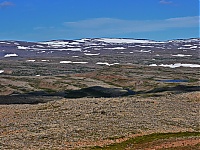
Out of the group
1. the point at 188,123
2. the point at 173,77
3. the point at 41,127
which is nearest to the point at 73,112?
the point at 41,127

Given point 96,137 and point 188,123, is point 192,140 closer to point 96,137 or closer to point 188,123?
point 96,137

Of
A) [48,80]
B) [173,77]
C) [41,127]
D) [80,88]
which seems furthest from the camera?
[173,77]

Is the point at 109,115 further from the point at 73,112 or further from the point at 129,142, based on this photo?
the point at 129,142

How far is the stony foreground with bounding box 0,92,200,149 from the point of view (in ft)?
164

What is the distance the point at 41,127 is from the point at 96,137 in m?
12.1

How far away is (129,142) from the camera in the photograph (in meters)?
46.2

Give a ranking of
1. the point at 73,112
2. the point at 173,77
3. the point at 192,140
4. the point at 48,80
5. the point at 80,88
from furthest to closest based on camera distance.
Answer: the point at 173,77 → the point at 48,80 → the point at 80,88 → the point at 73,112 → the point at 192,140

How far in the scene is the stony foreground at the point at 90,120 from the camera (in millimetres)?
49906

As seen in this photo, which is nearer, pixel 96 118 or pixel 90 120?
pixel 90 120

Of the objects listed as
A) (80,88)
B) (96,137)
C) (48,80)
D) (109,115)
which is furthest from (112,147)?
(48,80)

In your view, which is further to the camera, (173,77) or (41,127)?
(173,77)

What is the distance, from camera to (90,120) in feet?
209

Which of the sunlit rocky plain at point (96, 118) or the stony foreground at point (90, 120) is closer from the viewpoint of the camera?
the sunlit rocky plain at point (96, 118)

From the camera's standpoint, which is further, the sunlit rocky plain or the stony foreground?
the stony foreground
